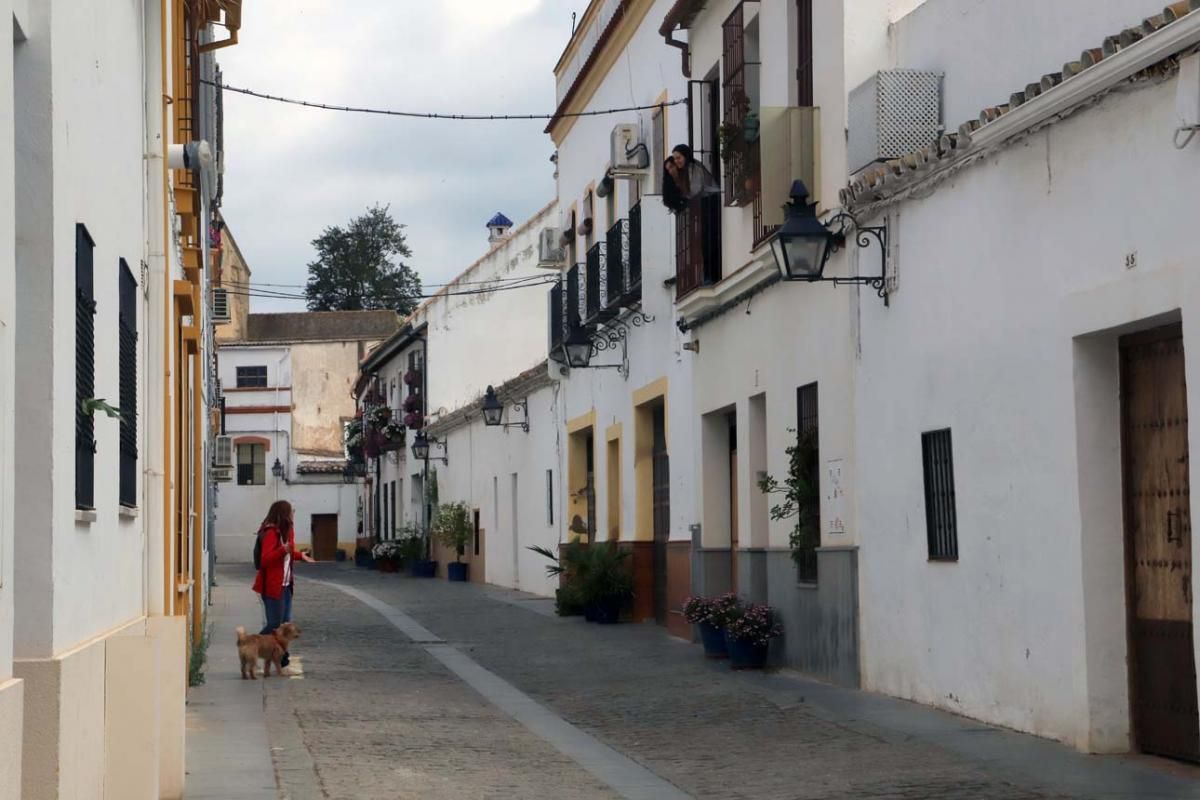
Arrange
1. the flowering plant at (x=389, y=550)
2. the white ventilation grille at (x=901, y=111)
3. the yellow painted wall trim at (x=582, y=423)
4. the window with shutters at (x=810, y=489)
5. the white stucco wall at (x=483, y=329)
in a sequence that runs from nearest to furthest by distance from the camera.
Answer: the white ventilation grille at (x=901, y=111) → the window with shutters at (x=810, y=489) → the yellow painted wall trim at (x=582, y=423) → the white stucco wall at (x=483, y=329) → the flowering plant at (x=389, y=550)

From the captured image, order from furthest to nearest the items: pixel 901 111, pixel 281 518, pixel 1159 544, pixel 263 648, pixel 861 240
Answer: pixel 281 518, pixel 263 648, pixel 861 240, pixel 901 111, pixel 1159 544

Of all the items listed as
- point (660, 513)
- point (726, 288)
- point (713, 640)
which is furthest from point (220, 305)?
point (713, 640)

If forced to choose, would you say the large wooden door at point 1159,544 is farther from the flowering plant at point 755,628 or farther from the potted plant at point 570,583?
the potted plant at point 570,583

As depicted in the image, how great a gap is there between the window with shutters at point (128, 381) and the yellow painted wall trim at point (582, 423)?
16.4 m

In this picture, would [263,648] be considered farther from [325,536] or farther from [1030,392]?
[325,536]

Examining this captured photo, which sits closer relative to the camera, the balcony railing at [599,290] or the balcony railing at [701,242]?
the balcony railing at [701,242]

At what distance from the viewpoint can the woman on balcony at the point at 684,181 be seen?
17.5m

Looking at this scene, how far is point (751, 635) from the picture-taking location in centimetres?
1548

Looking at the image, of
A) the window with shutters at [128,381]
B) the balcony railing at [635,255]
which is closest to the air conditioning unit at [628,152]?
the balcony railing at [635,255]

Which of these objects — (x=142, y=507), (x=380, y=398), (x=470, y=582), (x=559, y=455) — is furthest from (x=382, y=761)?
(x=380, y=398)

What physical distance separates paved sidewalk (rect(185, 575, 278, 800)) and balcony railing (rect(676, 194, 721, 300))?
6.02 metres

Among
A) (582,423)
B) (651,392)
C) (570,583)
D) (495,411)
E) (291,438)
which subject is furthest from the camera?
(291,438)

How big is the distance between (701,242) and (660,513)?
4.96m

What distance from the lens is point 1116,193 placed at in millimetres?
9328
